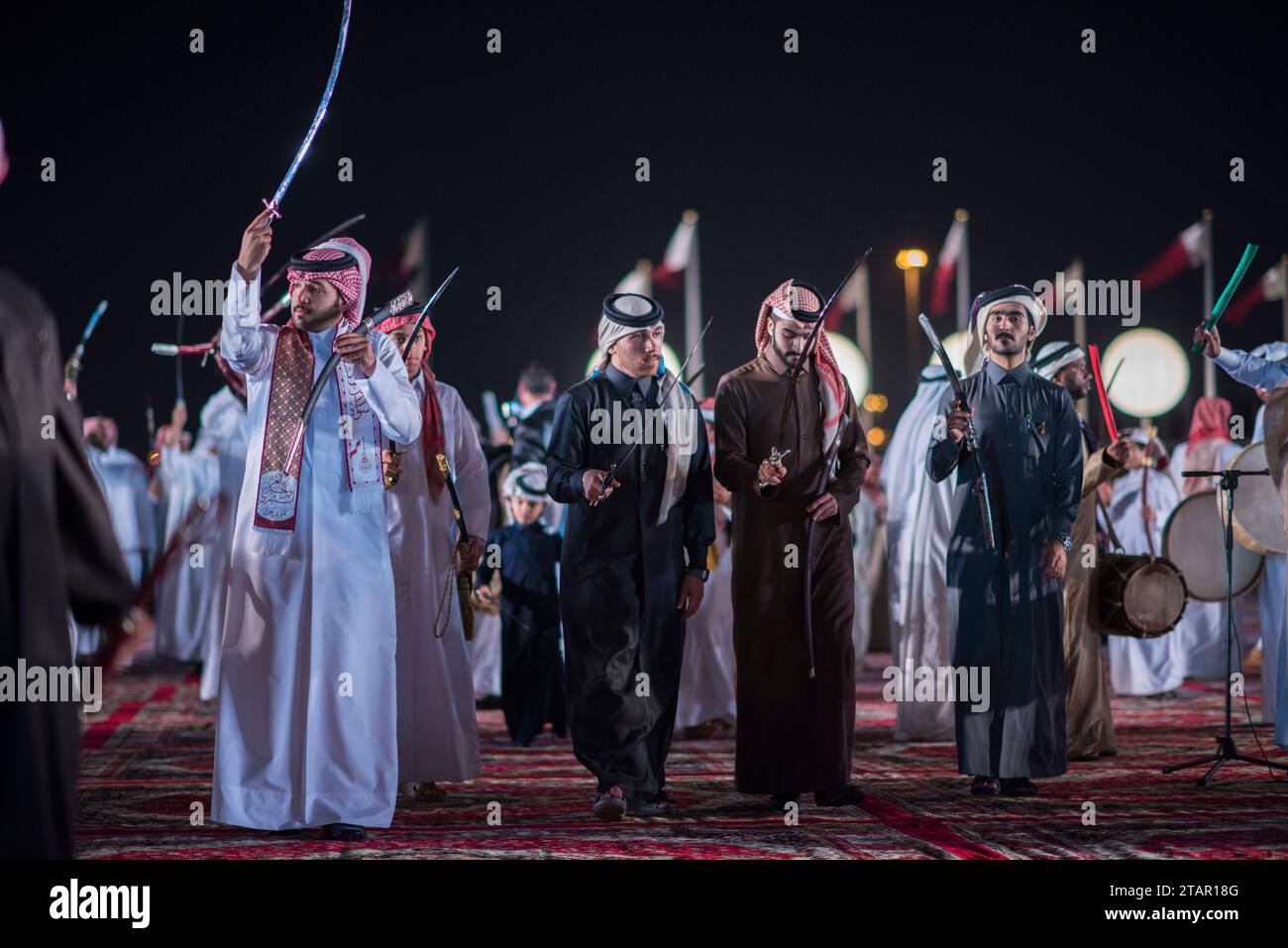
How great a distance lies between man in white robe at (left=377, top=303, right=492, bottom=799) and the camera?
17.4 feet

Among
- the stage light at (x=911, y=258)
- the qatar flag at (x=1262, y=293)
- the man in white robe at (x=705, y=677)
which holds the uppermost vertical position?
the stage light at (x=911, y=258)

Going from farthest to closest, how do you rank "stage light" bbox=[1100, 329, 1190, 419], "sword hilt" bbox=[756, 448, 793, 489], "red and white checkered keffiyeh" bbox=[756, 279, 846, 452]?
"stage light" bbox=[1100, 329, 1190, 419] → "red and white checkered keffiyeh" bbox=[756, 279, 846, 452] → "sword hilt" bbox=[756, 448, 793, 489]

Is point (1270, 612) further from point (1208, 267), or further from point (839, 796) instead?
point (1208, 267)

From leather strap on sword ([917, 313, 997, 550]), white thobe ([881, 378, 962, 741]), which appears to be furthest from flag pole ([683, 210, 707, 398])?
leather strap on sword ([917, 313, 997, 550])

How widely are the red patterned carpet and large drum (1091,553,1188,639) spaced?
0.55m

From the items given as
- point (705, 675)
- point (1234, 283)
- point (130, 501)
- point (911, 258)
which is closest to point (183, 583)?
point (130, 501)

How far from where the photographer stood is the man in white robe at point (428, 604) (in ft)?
17.4

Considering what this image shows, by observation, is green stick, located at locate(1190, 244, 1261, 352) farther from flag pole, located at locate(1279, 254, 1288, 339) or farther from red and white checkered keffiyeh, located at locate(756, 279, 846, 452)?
flag pole, located at locate(1279, 254, 1288, 339)

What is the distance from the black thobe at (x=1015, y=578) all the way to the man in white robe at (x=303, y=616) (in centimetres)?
204

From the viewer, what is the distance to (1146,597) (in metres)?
5.98

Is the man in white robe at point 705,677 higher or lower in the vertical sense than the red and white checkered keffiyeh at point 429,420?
lower

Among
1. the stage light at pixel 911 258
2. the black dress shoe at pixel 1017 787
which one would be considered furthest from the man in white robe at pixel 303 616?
the stage light at pixel 911 258

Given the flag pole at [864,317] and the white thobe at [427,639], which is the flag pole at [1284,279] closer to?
the flag pole at [864,317]
